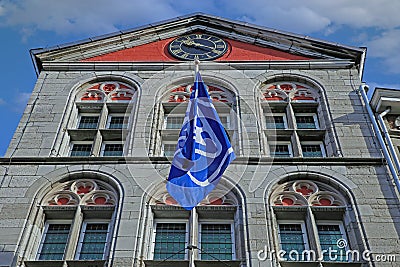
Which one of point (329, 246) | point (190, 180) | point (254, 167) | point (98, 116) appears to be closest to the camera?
point (190, 180)

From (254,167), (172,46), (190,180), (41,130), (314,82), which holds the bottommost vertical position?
(190,180)

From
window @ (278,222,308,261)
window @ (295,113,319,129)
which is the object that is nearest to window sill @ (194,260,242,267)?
window @ (278,222,308,261)

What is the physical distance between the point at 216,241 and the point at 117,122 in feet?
20.1

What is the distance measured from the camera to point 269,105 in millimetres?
18781

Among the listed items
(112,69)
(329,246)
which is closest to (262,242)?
(329,246)

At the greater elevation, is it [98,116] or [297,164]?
[98,116]

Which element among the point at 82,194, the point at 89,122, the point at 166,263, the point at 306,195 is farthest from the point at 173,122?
the point at 166,263

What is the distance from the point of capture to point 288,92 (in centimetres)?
1945

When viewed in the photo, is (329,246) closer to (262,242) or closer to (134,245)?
(262,242)

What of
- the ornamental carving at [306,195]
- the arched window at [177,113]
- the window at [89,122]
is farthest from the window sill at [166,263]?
the window at [89,122]

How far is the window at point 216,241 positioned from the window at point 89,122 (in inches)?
221

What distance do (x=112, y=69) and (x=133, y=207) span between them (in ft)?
24.2

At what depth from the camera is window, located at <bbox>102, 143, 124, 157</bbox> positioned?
17.1 m

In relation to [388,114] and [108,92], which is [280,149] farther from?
[108,92]
